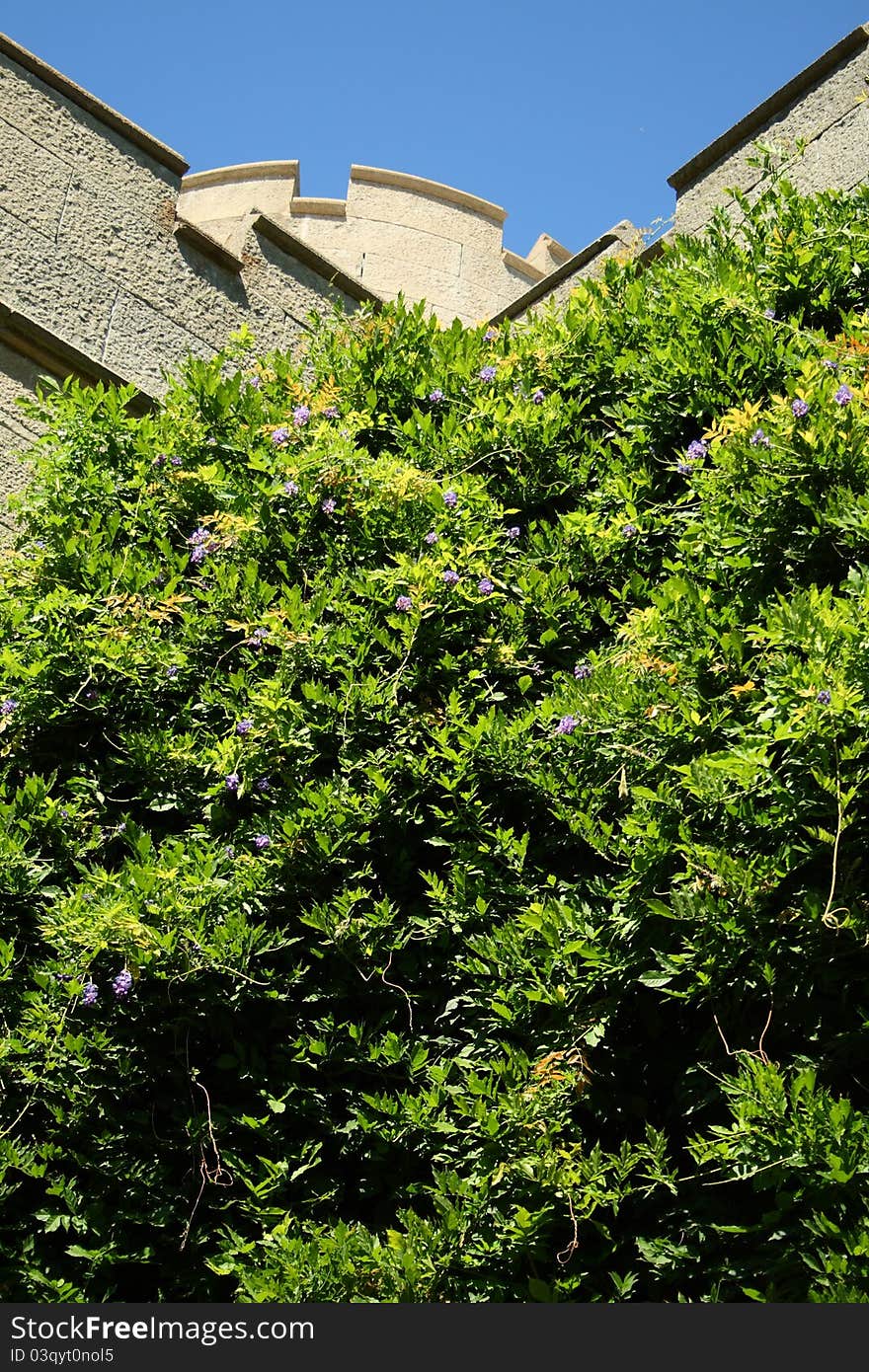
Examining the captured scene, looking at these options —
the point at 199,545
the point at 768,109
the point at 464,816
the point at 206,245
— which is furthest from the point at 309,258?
the point at 464,816

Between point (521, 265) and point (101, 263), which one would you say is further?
point (521, 265)

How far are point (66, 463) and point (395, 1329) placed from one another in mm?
Result: 2777

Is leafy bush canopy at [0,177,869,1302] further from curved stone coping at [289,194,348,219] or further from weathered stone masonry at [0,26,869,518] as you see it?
curved stone coping at [289,194,348,219]

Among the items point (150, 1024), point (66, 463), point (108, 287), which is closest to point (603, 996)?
point (150, 1024)

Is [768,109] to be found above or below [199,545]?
above

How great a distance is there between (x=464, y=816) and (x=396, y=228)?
4338mm

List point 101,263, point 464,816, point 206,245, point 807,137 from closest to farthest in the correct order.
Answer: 1. point 464,816
2. point 807,137
3. point 101,263
4. point 206,245

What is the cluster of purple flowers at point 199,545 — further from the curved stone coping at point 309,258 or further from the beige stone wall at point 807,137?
the beige stone wall at point 807,137

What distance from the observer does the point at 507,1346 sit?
243 centimetres

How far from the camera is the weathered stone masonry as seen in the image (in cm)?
502

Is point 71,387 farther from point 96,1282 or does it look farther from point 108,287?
point 96,1282

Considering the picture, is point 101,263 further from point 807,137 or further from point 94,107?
point 807,137

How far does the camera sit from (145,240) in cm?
554

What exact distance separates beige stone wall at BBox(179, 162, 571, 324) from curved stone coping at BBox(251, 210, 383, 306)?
747 mm
